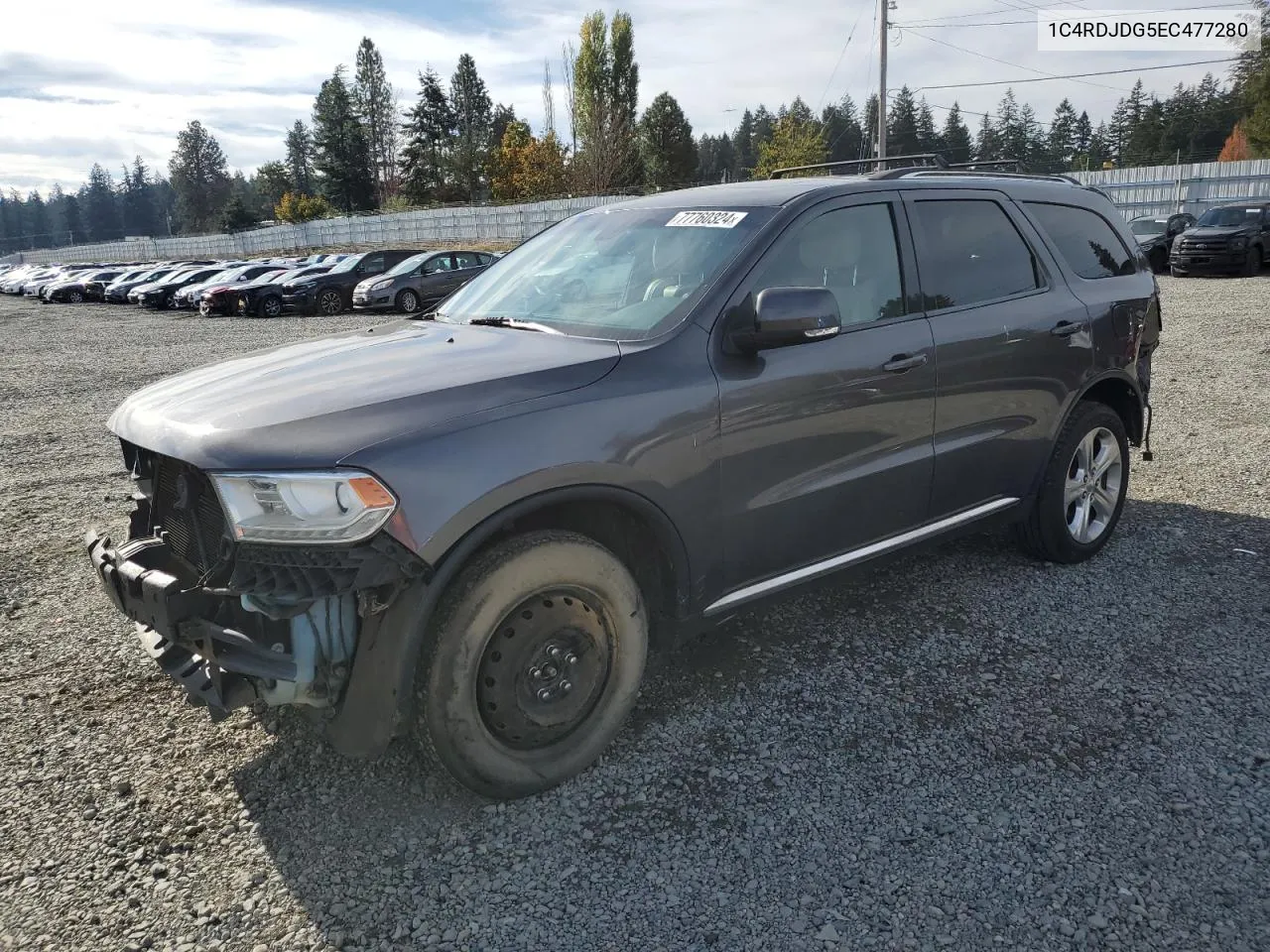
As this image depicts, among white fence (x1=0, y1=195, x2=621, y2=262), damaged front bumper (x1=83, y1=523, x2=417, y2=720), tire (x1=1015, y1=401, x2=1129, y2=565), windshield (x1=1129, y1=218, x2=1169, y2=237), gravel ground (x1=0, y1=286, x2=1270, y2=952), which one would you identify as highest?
white fence (x1=0, y1=195, x2=621, y2=262)

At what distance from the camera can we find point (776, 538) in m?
3.32

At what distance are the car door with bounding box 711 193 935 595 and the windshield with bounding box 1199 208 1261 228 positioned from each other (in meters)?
20.3

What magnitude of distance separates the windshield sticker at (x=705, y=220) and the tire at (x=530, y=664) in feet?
4.48

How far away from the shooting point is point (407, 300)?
21594 millimetres

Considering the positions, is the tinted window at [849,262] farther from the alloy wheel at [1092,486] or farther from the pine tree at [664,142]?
the pine tree at [664,142]

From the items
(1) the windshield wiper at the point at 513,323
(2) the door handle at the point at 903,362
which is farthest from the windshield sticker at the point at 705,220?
(2) the door handle at the point at 903,362

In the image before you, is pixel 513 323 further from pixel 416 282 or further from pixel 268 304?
pixel 268 304

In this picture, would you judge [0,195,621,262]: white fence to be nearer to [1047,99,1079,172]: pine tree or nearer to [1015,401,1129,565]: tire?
[1015,401,1129,565]: tire

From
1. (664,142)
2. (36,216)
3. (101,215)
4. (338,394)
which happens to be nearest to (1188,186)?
(338,394)

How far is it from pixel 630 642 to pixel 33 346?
1965 centimetres

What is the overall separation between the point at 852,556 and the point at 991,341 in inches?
45.8

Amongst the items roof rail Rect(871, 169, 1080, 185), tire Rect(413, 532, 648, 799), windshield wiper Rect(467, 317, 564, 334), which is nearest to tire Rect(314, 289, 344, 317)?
roof rail Rect(871, 169, 1080, 185)

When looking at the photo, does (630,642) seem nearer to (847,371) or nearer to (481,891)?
(481,891)

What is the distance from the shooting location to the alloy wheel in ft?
15.2
